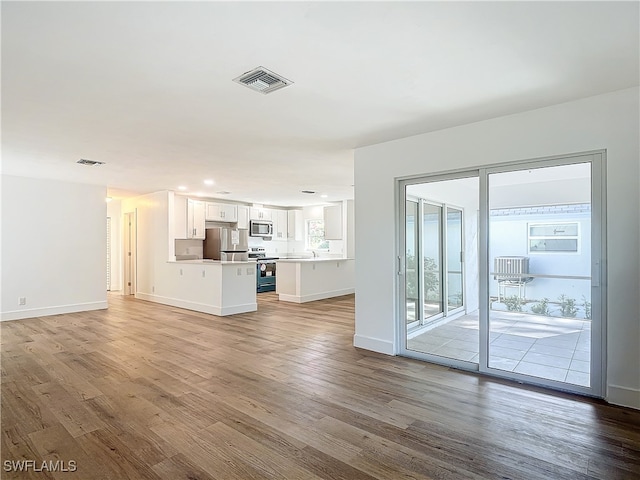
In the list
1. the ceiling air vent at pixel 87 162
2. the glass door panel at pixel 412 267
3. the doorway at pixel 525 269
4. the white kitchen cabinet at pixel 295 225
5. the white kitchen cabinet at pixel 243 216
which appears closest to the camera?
the doorway at pixel 525 269

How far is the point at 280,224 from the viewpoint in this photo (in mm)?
10773

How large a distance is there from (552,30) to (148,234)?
27.1 ft

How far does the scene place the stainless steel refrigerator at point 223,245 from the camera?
335 inches

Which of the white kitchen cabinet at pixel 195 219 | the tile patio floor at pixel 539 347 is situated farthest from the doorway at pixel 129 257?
the tile patio floor at pixel 539 347

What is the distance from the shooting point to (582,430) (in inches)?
94.0

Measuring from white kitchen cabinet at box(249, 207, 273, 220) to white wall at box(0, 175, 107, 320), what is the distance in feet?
12.0

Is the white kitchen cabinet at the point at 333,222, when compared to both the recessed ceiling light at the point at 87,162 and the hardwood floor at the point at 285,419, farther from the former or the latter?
the recessed ceiling light at the point at 87,162

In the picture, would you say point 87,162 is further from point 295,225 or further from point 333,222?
point 295,225

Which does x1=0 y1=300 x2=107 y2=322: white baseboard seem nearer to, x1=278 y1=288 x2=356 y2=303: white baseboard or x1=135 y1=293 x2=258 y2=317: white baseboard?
x1=135 y1=293 x2=258 y2=317: white baseboard

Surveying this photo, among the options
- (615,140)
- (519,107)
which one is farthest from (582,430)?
(519,107)

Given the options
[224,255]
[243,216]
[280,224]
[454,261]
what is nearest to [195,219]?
[224,255]

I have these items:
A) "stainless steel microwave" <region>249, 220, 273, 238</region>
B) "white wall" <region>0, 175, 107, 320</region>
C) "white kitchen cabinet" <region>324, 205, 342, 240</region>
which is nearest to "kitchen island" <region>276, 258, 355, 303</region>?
"white kitchen cabinet" <region>324, 205, 342, 240</region>

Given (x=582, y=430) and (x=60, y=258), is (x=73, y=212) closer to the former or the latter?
(x=60, y=258)

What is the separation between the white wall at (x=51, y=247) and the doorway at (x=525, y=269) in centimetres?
608
